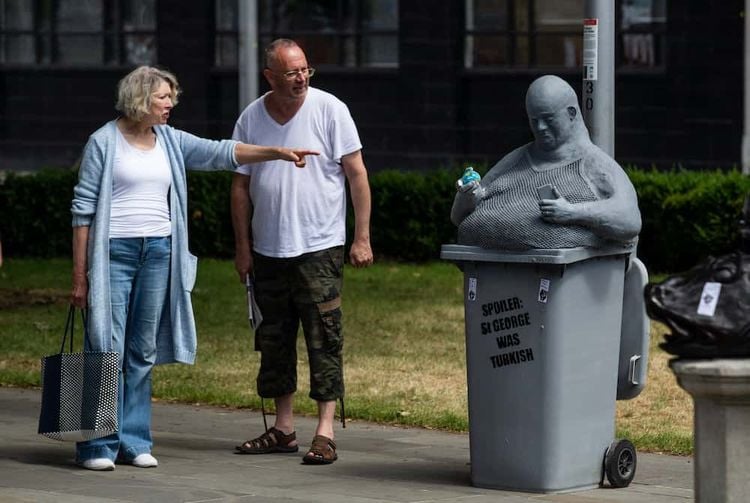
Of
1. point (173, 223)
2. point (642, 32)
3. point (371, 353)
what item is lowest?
point (371, 353)

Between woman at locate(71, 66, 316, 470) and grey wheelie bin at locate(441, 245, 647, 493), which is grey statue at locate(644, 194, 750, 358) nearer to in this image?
grey wheelie bin at locate(441, 245, 647, 493)

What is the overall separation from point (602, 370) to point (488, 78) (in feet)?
56.5

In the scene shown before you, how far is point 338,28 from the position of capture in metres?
25.6

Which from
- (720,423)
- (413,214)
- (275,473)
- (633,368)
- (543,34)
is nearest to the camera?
(720,423)

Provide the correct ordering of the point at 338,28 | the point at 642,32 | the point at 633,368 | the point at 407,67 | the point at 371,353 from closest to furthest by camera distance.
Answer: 1. the point at 633,368
2. the point at 371,353
3. the point at 642,32
4. the point at 407,67
5. the point at 338,28

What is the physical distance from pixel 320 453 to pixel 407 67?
56.3 ft

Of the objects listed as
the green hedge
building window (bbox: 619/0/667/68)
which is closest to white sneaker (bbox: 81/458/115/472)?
the green hedge

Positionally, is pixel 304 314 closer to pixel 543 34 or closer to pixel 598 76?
pixel 598 76

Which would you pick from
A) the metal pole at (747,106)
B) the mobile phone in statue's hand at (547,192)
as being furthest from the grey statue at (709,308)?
the metal pole at (747,106)

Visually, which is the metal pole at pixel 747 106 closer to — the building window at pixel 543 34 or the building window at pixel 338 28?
the building window at pixel 543 34

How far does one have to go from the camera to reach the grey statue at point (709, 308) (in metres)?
4.98

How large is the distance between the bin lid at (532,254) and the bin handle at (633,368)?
47 centimetres

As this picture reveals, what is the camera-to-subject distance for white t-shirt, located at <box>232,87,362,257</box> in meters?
8.05

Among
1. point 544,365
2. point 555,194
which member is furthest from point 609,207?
point 544,365
